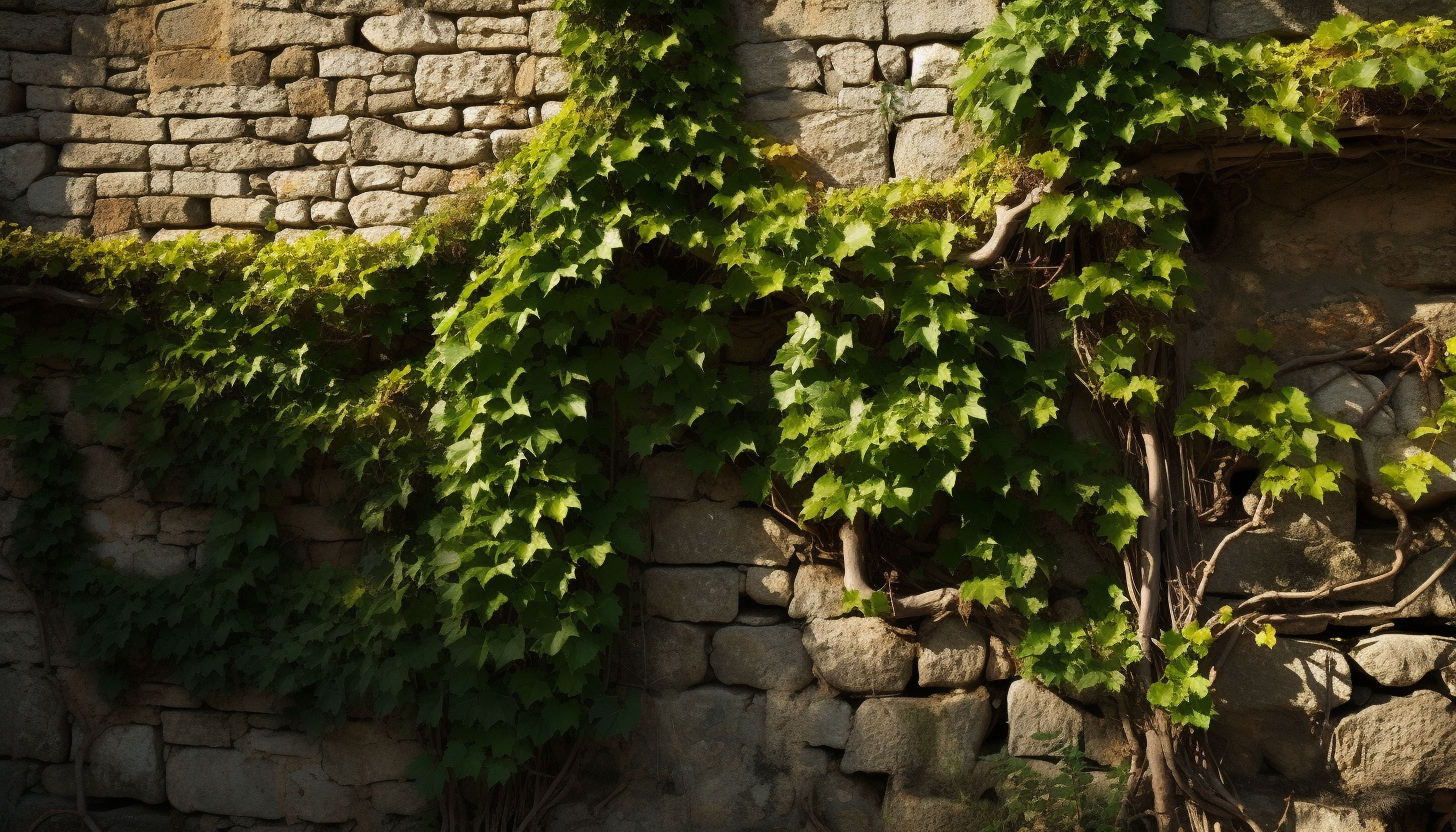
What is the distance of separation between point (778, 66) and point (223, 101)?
234 cm

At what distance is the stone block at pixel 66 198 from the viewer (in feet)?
13.6

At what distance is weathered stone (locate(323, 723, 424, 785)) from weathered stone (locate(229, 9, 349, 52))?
278 centimetres

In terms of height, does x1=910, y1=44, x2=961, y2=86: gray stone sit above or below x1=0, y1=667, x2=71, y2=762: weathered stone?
above

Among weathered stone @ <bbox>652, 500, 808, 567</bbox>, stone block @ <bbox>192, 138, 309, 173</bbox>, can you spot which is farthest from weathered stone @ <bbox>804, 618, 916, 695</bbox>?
stone block @ <bbox>192, 138, 309, 173</bbox>

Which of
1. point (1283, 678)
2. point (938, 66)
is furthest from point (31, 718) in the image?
point (1283, 678)

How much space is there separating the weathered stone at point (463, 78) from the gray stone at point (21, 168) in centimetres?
169

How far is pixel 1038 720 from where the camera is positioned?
134 inches

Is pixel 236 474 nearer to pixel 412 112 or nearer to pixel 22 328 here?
pixel 22 328

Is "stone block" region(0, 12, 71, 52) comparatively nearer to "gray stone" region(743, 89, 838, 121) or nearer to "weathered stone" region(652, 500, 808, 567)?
"gray stone" region(743, 89, 838, 121)

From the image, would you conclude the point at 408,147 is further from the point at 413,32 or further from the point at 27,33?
the point at 27,33

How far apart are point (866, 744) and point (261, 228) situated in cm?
318

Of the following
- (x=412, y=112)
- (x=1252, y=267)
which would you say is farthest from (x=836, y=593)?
(x=412, y=112)

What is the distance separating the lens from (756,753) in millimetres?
3521

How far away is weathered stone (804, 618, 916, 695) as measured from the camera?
11.3ft
